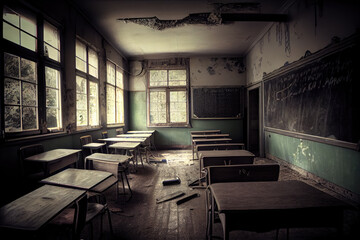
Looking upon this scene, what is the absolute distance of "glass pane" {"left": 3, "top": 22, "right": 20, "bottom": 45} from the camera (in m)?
2.09

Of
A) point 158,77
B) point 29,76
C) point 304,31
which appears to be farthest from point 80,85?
point 304,31

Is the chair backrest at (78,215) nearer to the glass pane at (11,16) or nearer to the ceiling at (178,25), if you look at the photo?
the glass pane at (11,16)

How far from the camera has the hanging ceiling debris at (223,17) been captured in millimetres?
3604

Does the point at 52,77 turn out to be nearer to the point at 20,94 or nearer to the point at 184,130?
the point at 20,94

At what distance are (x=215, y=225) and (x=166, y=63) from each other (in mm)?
5865

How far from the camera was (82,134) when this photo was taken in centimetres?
365

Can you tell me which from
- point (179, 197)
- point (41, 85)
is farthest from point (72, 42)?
point (179, 197)

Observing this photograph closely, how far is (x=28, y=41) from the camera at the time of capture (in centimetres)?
246

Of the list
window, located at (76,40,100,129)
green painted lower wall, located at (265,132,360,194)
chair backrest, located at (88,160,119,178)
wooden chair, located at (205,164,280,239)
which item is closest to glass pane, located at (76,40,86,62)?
window, located at (76,40,100,129)

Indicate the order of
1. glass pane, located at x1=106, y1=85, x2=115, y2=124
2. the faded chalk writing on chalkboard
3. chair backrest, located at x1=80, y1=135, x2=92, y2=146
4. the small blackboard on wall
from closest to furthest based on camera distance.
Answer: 1. the faded chalk writing on chalkboard
2. chair backrest, located at x1=80, y1=135, x2=92, y2=146
3. glass pane, located at x1=106, y1=85, x2=115, y2=124
4. the small blackboard on wall

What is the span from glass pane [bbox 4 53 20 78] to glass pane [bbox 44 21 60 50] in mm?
748

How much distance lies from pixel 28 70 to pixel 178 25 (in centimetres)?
331

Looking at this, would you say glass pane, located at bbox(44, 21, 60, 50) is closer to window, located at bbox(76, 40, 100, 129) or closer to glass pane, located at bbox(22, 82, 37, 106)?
window, located at bbox(76, 40, 100, 129)

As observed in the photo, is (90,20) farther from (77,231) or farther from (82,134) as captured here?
(77,231)
